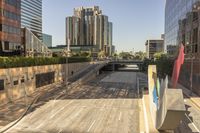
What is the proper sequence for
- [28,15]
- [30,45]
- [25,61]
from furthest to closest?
1. [28,15]
2. [30,45]
3. [25,61]

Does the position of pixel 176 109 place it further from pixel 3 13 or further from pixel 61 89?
pixel 3 13

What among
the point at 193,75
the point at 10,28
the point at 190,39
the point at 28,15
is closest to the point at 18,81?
the point at 10,28

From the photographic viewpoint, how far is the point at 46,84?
2537 inches

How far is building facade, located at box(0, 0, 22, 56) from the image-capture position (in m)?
76.9

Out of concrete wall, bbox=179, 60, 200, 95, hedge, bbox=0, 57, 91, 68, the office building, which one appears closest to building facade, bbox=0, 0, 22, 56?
the office building

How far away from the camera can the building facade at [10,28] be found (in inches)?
3028

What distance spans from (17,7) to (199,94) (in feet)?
196

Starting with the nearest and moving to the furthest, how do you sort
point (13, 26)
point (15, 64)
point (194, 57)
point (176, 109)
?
1. point (176, 109)
2. point (15, 64)
3. point (194, 57)
4. point (13, 26)

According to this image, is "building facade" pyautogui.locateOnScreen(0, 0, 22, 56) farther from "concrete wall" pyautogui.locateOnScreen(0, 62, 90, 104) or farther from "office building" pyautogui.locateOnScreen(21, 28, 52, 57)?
"concrete wall" pyautogui.locateOnScreen(0, 62, 90, 104)

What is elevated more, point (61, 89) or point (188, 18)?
point (188, 18)

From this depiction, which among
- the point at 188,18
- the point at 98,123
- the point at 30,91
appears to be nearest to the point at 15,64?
the point at 30,91

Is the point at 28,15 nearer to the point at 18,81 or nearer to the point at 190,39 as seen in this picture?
the point at 190,39

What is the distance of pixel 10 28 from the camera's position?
8156 centimetres

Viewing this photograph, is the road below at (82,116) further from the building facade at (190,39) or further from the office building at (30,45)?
the office building at (30,45)
